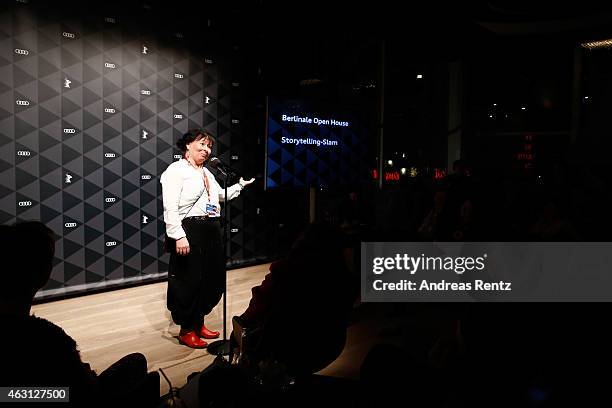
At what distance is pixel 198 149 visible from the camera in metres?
3.46

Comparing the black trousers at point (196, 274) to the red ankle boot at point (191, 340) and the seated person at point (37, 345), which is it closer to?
the red ankle boot at point (191, 340)

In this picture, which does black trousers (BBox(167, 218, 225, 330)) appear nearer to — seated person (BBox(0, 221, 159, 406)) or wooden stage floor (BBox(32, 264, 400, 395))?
wooden stage floor (BBox(32, 264, 400, 395))

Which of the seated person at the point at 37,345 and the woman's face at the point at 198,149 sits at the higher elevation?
the woman's face at the point at 198,149

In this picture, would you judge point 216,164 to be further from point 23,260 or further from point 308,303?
point 23,260

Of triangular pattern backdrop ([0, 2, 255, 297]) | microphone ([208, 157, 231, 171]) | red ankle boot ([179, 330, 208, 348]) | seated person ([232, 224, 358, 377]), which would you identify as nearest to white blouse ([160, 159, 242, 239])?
microphone ([208, 157, 231, 171])

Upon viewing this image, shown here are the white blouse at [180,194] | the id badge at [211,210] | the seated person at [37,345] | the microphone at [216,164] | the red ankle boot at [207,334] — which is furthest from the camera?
the red ankle boot at [207,334]

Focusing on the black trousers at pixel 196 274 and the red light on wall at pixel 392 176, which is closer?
the black trousers at pixel 196 274

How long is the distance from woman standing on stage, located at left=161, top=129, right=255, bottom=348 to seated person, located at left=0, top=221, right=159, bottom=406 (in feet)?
5.54

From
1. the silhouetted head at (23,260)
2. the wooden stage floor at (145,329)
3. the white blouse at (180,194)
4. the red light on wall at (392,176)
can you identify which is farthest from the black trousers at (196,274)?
the red light on wall at (392,176)

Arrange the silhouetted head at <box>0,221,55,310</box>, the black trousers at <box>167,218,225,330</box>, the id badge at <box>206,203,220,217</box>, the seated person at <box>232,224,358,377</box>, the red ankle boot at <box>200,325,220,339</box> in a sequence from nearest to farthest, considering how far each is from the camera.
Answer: the silhouetted head at <box>0,221,55,310</box> → the seated person at <box>232,224,358,377</box> → the black trousers at <box>167,218,225,330</box> → the id badge at <box>206,203,220,217</box> → the red ankle boot at <box>200,325,220,339</box>

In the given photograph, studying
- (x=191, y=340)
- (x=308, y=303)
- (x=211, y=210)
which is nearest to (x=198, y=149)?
(x=211, y=210)

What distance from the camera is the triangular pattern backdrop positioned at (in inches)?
170

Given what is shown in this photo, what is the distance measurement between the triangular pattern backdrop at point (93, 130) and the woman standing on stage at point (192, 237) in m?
1.80

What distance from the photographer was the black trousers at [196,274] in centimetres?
346
